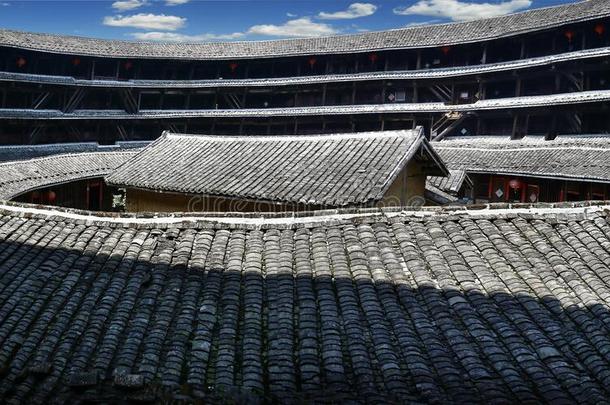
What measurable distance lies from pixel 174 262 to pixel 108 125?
3584 centimetres

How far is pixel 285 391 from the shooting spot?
5453 millimetres

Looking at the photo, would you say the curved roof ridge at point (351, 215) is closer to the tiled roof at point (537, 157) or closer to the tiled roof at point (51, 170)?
the tiled roof at point (51, 170)

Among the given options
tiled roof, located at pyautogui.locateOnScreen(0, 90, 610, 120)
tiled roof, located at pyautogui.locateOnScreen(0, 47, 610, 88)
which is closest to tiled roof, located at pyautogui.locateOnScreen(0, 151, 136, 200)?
tiled roof, located at pyautogui.locateOnScreen(0, 90, 610, 120)

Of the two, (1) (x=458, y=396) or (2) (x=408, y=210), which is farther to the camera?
(2) (x=408, y=210)

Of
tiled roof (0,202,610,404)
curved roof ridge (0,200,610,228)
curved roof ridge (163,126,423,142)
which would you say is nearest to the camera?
tiled roof (0,202,610,404)

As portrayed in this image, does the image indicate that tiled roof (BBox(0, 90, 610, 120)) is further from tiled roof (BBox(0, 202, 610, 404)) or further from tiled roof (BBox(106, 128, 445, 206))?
tiled roof (BBox(0, 202, 610, 404))

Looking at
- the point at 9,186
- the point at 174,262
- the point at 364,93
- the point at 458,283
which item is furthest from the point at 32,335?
the point at 364,93

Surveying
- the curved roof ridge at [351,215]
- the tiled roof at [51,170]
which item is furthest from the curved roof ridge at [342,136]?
the curved roof ridge at [351,215]

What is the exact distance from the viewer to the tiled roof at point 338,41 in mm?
32625

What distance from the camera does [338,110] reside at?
38781 mm

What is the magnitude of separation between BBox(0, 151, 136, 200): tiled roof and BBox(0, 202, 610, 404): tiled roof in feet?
46.4

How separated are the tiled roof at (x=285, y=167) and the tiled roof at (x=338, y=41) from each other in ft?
63.6

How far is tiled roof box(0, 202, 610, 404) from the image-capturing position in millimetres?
5527

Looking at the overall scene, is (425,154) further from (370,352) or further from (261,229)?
(370,352)
